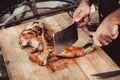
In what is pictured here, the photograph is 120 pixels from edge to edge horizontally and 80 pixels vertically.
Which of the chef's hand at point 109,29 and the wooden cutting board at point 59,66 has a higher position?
the chef's hand at point 109,29

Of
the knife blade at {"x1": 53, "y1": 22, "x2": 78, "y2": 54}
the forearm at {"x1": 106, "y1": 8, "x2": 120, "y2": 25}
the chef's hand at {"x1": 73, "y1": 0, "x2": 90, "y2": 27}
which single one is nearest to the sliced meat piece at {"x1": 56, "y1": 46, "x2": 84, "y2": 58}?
the knife blade at {"x1": 53, "y1": 22, "x2": 78, "y2": 54}

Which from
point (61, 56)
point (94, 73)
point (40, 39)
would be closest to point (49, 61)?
point (61, 56)

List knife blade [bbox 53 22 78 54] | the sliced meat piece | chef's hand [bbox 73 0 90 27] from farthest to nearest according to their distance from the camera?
chef's hand [bbox 73 0 90 27] < the sliced meat piece < knife blade [bbox 53 22 78 54]

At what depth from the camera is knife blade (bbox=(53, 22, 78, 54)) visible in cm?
195

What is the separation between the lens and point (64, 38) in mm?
2012

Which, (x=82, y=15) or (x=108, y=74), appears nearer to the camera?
(x=108, y=74)

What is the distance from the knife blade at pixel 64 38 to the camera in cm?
195

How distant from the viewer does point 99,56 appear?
7.13 ft

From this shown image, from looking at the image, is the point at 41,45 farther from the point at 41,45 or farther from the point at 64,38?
the point at 64,38

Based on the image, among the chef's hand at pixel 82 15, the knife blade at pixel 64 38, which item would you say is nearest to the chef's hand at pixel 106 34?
the knife blade at pixel 64 38

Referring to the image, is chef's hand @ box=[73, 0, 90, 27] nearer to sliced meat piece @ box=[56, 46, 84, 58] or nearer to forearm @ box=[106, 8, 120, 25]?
sliced meat piece @ box=[56, 46, 84, 58]

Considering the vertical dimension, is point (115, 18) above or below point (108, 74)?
above

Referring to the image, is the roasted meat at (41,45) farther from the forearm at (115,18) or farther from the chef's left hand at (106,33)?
the forearm at (115,18)

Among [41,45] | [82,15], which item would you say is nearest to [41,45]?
[41,45]
